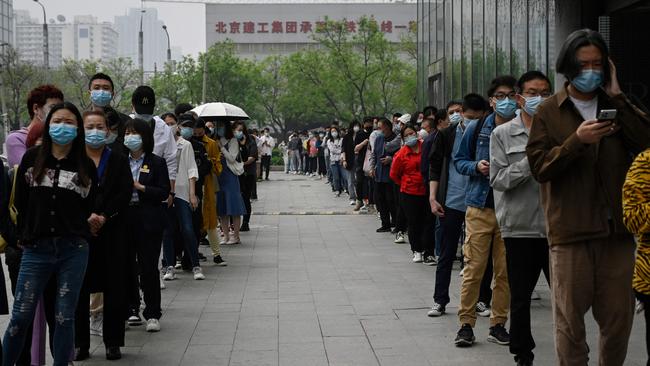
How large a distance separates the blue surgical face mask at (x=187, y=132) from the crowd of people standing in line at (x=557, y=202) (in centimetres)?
361

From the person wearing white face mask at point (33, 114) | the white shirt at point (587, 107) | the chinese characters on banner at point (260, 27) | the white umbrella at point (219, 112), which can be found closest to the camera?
the white shirt at point (587, 107)

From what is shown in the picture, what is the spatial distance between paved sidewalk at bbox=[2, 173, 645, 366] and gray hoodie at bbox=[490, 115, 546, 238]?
1097mm

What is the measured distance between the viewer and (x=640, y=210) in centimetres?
459

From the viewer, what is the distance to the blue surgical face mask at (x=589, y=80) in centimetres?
499

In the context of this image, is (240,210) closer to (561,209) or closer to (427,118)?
(427,118)

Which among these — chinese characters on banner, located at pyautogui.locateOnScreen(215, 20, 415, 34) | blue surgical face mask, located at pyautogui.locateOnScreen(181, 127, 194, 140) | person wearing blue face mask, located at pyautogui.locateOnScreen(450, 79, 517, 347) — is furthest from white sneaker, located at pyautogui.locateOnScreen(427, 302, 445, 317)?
chinese characters on banner, located at pyautogui.locateOnScreen(215, 20, 415, 34)

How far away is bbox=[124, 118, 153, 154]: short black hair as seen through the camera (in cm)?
839

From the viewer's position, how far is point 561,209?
5.21 meters

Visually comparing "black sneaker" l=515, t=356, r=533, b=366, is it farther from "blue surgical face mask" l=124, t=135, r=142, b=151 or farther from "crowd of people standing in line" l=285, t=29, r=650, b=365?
"blue surgical face mask" l=124, t=135, r=142, b=151

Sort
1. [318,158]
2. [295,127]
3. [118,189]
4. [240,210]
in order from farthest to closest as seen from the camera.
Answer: [295,127], [318,158], [240,210], [118,189]

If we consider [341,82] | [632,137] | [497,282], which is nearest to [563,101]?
[632,137]

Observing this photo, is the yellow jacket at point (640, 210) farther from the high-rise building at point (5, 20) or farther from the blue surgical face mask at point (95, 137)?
the high-rise building at point (5, 20)

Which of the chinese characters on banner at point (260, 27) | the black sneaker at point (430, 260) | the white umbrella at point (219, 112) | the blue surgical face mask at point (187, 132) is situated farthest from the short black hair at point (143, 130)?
the chinese characters on banner at point (260, 27)

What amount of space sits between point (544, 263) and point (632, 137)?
1673 mm
